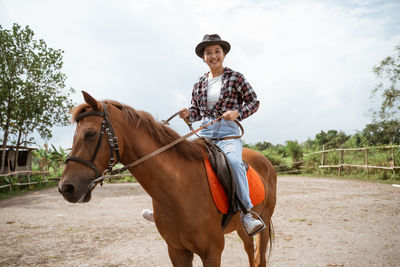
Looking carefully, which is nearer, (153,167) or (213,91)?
(153,167)

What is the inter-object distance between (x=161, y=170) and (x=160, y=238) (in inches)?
171

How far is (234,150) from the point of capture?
268 centimetres

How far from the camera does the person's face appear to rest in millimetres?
2930

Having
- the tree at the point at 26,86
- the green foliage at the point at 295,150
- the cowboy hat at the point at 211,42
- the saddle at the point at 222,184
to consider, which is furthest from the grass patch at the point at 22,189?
the green foliage at the point at 295,150

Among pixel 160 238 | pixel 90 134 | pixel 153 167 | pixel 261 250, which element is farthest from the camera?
pixel 160 238

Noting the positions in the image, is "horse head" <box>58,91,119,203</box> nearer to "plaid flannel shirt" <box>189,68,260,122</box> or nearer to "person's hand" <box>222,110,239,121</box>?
"person's hand" <box>222,110,239,121</box>

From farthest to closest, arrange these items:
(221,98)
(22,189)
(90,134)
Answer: (22,189) → (221,98) → (90,134)

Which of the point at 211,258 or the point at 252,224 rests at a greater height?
the point at 252,224

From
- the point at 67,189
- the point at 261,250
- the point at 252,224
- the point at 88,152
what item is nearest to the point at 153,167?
the point at 88,152

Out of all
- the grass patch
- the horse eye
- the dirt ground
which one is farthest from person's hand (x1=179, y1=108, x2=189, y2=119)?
the grass patch

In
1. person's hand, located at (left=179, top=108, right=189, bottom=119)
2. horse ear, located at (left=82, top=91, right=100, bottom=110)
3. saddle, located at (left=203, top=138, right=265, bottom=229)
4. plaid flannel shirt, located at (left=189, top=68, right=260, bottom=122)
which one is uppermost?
plaid flannel shirt, located at (left=189, top=68, right=260, bottom=122)

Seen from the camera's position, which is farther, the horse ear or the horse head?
the horse ear

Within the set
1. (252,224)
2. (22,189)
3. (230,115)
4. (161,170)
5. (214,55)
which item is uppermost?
(214,55)

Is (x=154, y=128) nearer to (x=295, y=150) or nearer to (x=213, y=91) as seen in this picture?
(x=213, y=91)
